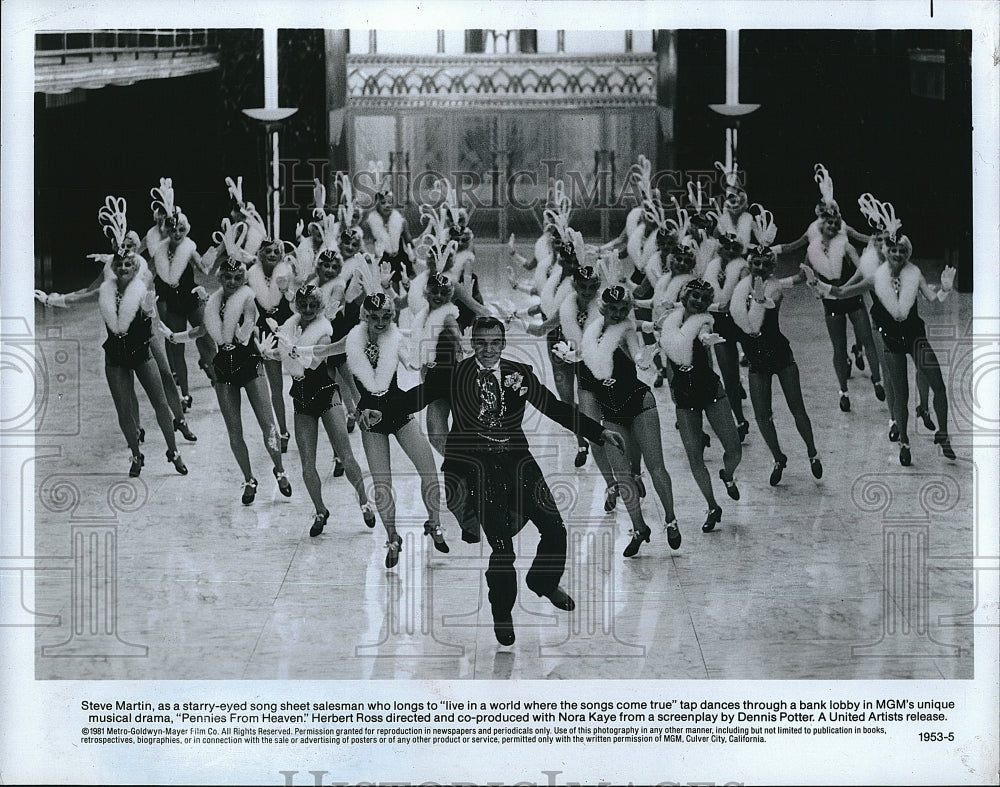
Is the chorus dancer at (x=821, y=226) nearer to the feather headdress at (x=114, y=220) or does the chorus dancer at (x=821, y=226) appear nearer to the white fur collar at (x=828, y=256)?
the white fur collar at (x=828, y=256)

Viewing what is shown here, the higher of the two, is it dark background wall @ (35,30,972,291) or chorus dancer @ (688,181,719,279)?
dark background wall @ (35,30,972,291)

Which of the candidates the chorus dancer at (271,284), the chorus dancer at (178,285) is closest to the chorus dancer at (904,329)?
the chorus dancer at (271,284)

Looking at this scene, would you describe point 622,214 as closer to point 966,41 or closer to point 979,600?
point 966,41

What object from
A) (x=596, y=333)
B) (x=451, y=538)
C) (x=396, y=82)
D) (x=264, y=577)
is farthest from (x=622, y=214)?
(x=264, y=577)

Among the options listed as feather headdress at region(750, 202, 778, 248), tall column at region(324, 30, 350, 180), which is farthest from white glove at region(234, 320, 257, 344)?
feather headdress at region(750, 202, 778, 248)

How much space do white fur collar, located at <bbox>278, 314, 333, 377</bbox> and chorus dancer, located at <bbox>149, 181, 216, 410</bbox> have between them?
14.6 inches

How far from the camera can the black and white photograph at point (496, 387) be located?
7.28 meters

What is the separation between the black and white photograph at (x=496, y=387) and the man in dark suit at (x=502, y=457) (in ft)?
0.06

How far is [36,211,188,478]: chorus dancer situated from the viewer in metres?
7.82

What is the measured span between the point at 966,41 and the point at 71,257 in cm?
408

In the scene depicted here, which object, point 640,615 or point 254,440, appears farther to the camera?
point 254,440

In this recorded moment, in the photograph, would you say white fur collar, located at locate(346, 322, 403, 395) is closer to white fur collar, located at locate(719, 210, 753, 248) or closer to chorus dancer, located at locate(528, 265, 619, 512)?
chorus dancer, located at locate(528, 265, 619, 512)

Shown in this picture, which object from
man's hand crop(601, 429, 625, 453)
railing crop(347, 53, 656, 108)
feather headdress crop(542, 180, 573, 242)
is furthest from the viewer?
feather headdress crop(542, 180, 573, 242)

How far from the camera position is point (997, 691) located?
738cm
